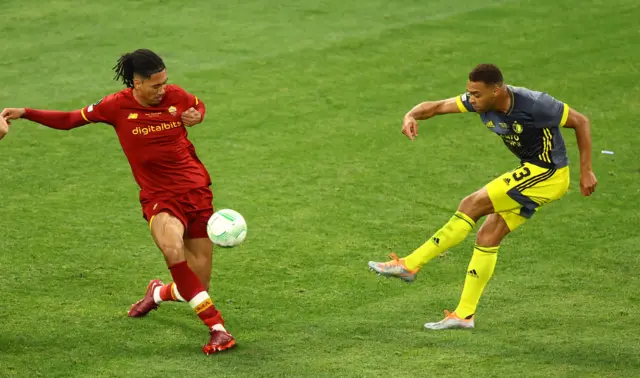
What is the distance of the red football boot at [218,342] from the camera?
6.99 metres

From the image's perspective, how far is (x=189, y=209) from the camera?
7348 mm

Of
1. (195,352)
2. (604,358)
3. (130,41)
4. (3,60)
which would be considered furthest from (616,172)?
(3,60)

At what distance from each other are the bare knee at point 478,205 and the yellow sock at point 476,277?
274 millimetres

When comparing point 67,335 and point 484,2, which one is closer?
point 67,335

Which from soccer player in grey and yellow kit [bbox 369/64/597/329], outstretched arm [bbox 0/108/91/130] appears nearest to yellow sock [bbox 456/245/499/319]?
soccer player in grey and yellow kit [bbox 369/64/597/329]

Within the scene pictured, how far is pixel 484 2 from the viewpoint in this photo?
623 inches

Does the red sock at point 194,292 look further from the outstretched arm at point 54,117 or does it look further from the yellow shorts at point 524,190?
the yellow shorts at point 524,190

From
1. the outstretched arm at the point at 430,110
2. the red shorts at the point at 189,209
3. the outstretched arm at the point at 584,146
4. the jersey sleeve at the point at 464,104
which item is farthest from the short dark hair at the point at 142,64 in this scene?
the outstretched arm at the point at 584,146

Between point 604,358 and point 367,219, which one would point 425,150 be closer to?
point 367,219

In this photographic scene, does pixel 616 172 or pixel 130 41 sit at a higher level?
pixel 130 41

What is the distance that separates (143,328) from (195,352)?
2.05 ft

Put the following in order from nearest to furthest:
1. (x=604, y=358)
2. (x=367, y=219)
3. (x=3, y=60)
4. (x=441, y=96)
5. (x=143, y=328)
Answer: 1. (x=604, y=358)
2. (x=143, y=328)
3. (x=367, y=219)
4. (x=441, y=96)
5. (x=3, y=60)

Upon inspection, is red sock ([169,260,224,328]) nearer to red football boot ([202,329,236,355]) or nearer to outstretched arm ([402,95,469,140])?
red football boot ([202,329,236,355])

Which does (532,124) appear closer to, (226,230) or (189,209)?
(226,230)
